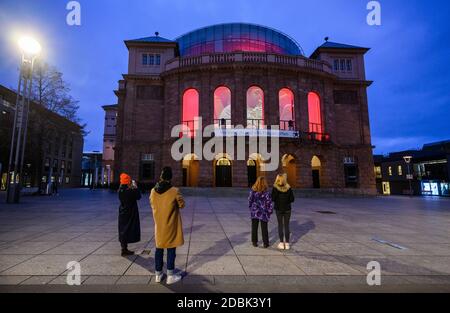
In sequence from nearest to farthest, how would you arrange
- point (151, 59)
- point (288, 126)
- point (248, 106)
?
1. point (288, 126)
2. point (248, 106)
3. point (151, 59)

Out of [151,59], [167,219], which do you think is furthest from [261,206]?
[151,59]

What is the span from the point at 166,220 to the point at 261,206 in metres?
2.86

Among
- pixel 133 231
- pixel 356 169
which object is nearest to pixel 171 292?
pixel 133 231

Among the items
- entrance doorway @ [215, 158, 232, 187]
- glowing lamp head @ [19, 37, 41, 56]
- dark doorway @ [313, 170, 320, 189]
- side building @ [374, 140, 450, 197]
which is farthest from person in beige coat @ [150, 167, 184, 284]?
side building @ [374, 140, 450, 197]

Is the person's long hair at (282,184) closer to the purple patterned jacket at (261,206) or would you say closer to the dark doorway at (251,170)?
the purple patterned jacket at (261,206)

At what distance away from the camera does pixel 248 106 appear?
2891 cm

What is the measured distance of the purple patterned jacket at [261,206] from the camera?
6.29m

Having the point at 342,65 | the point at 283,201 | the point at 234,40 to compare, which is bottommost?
the point at 283,201

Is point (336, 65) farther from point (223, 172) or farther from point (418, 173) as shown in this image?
point (418, 173)

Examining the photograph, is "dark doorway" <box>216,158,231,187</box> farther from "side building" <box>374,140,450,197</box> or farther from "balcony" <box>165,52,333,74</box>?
"side building" <box>374,140,450,197</box>

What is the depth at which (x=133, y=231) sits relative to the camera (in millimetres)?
5551

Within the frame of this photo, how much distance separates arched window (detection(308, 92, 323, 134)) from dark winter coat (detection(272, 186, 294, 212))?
2468 cm

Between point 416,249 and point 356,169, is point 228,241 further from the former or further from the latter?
point 356,169

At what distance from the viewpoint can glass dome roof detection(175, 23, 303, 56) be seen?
107 ft
